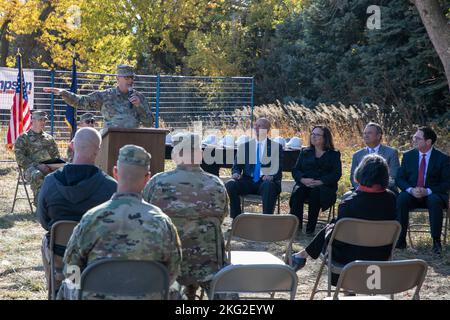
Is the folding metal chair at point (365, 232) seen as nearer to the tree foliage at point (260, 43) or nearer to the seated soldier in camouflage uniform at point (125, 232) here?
the seated soldier in camouflage uniform at point (125, 232)

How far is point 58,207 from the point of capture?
4.90 m

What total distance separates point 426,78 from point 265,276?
15.7 m

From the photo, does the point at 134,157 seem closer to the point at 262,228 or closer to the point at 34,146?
the point at 262,228

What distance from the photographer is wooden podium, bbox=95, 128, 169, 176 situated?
7.23 metres

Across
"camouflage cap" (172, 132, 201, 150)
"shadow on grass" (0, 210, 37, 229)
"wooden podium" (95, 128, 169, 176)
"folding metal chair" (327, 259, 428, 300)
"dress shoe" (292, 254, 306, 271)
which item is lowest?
"shadow on grass" (0, 210, 37, 229)

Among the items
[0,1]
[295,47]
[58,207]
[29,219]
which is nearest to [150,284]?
[58,207]

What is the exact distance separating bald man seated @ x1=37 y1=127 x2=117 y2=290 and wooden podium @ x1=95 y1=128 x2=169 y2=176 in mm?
2275

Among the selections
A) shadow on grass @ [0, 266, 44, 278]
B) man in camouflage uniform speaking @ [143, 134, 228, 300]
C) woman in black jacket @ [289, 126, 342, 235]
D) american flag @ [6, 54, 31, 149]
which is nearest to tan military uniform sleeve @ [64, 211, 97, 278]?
man in camouflage uniform speaking @ [143, 134, 228, 300]

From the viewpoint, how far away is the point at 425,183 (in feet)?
28.0

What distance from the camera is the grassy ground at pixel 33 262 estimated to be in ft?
20.9

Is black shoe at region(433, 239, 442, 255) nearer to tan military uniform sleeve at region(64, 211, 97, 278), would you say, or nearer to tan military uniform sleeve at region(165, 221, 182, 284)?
tan military uniform sleeve at region(165, 221, 182, 284)

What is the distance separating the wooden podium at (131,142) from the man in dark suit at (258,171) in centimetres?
188

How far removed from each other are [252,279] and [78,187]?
146 cm
